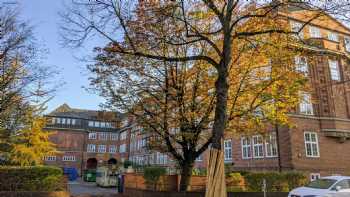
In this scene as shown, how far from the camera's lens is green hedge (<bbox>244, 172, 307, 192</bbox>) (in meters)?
18.8

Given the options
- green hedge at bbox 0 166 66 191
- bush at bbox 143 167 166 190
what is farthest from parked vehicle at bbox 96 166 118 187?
bush at bbox 143 167 166 190

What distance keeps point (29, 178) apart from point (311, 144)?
22710mm

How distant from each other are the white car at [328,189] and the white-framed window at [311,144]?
13.7 metres

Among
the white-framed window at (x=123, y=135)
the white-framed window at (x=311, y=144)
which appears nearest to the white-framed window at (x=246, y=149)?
the white-framed window at (x=311, y=144)

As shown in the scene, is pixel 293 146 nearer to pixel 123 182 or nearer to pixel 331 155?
pixel 331 155

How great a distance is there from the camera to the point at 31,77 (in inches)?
702

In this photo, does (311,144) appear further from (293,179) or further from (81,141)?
(81,141)

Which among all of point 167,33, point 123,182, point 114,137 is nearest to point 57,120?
point 114,137

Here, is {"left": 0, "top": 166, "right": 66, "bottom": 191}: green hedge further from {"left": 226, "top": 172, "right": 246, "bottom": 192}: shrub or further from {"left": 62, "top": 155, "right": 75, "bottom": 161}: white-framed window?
{"left": 62, "top": 155, "right": 75, "bottom": 161}: white-framed window

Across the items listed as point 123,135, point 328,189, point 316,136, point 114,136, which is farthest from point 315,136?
point 114,136

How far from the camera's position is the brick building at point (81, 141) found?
6406cm

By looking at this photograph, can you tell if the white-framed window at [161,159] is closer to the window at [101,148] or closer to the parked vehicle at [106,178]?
the parked vehicle at [106,178]

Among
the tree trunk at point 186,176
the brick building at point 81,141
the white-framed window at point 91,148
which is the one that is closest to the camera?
the tree trunk at point 186,176

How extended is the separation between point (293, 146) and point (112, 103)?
17.0 meters
